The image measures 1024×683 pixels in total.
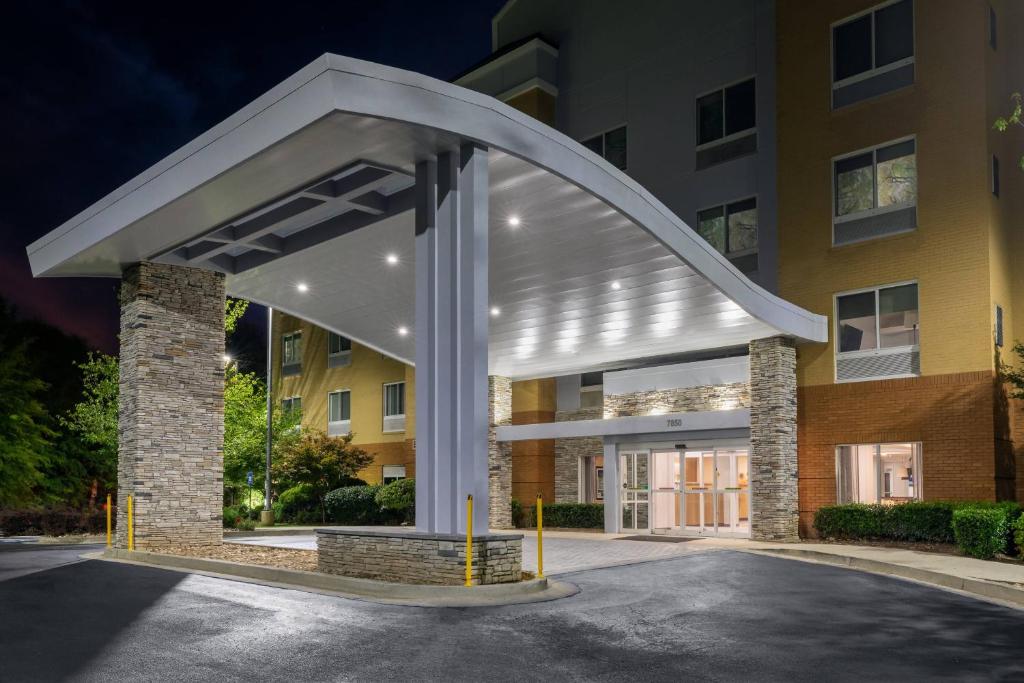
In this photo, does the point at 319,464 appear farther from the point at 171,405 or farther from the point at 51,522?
the point at 171,405

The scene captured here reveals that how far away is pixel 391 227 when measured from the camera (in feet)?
59.4

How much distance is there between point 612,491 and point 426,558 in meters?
16.6

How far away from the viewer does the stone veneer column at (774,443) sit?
79.0 ft

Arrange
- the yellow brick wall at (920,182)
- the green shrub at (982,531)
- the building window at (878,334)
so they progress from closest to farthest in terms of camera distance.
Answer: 1. the green shrub at (982,531)
2. the yellow brick wall at (920,182)
3. the building window at (878,334)

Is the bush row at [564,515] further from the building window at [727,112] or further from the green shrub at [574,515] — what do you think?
the building window at [727,112]

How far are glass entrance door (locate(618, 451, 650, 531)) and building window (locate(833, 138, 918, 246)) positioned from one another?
28.9 ft

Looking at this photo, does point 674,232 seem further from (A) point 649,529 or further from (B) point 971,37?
(A) point 649,529

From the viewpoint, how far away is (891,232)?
928 inches

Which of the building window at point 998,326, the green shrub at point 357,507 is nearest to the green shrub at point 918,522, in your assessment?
the building window at point 998,326

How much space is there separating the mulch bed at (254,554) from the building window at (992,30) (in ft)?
64.7

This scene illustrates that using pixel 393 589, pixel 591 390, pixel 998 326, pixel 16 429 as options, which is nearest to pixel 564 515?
pixel 591 390

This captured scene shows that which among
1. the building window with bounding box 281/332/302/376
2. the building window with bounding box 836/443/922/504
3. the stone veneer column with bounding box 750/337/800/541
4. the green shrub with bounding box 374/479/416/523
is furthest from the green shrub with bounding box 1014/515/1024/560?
the building window with bounding box 281/332/302/376

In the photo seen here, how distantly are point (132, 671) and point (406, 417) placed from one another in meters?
31.7

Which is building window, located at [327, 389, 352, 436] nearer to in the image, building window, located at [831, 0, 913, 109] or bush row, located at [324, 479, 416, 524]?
bush row, located at [324, 479, 416, 524]
